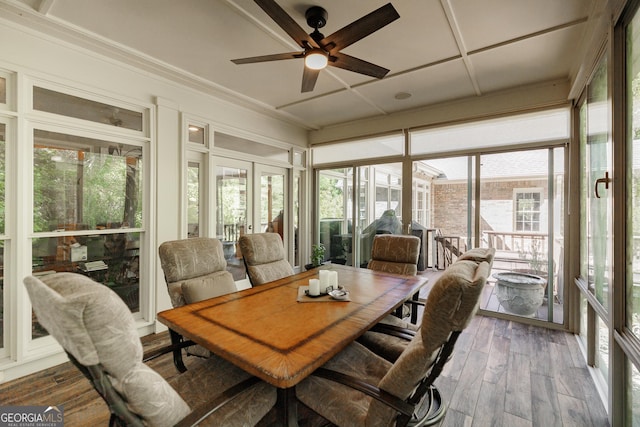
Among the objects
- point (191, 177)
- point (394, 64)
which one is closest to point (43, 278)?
point (191, 177)

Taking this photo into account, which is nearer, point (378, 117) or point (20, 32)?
point (20, 32)

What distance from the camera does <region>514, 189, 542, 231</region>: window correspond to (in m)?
3.51

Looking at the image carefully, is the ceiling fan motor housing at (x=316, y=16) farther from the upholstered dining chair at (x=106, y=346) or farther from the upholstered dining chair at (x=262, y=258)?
the upholstered dining chair at (x=106, y=346)

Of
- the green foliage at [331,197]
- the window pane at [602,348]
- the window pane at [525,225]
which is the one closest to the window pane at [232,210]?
the green foliage at [331,197]

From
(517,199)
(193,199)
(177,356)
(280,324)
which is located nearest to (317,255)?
(193,199)

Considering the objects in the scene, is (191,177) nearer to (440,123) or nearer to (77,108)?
(77,108)

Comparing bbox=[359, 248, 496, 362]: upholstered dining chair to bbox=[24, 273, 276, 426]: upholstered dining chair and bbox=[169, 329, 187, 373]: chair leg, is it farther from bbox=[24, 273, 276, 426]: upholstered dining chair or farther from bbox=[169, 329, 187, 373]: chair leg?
bbox=[169, 329, 187, 373]: chair leg

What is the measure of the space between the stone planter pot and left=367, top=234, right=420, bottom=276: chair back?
1.44 meters

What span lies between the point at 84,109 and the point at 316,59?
2.28m

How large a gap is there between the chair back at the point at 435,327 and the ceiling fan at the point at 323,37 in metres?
1.54

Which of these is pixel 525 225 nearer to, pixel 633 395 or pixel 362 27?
pixel 633 395

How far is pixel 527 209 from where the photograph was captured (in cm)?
355

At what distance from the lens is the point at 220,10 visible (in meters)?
2.15

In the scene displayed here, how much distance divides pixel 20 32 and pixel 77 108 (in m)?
0.62
